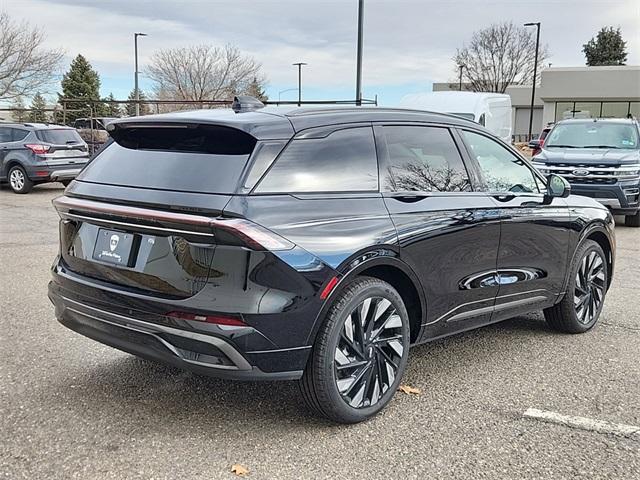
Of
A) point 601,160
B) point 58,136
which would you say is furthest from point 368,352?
point 58,136

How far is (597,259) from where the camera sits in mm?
5320

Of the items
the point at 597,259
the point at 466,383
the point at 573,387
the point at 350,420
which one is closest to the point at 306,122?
the point at 350,420

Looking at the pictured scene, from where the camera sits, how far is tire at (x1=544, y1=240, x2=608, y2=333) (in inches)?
197

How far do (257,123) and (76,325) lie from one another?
1.51 meters

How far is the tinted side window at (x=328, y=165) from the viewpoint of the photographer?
3227 mm

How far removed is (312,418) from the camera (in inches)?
138

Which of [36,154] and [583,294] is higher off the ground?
[36,154]

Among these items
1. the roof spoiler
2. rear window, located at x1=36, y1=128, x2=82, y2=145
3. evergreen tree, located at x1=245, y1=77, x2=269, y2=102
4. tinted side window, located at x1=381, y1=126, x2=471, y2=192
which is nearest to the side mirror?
tinted side window, located at x1=381, y1=126, x2=471, y2=192

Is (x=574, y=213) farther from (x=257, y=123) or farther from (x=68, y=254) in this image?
(x=68, y=254)

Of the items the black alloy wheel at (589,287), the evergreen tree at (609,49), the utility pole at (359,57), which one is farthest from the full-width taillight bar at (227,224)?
the evergreen tree at (609,49)

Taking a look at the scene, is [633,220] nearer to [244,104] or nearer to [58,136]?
[244,104]

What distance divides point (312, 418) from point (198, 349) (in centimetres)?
86

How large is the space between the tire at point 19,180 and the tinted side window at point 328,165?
13.2 metres

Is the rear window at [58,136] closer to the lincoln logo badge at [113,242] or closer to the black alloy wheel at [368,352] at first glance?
the lincoln logo badge at [113,242]
